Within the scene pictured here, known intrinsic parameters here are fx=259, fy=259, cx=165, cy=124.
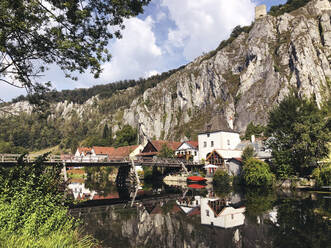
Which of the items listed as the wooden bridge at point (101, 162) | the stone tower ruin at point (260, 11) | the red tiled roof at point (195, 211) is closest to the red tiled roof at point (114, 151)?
the wooden bridge at point (101, 162)

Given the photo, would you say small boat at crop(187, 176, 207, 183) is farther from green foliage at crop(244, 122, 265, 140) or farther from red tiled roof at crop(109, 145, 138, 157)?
green foliage at crop(244, 122, 265, 140)

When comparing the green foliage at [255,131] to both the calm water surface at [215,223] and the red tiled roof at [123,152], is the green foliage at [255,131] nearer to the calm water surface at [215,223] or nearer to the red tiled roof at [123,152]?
the red tiled roof at [123,152]

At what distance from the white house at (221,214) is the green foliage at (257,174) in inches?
510

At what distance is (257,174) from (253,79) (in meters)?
78.9

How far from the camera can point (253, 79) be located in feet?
348

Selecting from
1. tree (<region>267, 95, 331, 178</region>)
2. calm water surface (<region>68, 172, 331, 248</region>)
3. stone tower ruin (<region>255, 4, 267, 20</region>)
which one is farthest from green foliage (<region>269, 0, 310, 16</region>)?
calm water surface (<region>68, 172, 331, 248</region>)

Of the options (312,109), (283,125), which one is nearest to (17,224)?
(283,125)

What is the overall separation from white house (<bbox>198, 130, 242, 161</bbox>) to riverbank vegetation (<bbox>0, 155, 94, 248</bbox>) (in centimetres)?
4259

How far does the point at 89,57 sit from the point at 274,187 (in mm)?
31491

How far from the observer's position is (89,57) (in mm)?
10805

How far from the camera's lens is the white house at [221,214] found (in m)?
16.9

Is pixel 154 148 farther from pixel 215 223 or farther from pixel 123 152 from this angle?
pixel 215 223

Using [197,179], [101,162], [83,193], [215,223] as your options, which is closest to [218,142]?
[197,179]

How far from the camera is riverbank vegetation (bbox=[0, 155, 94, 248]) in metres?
7.46
